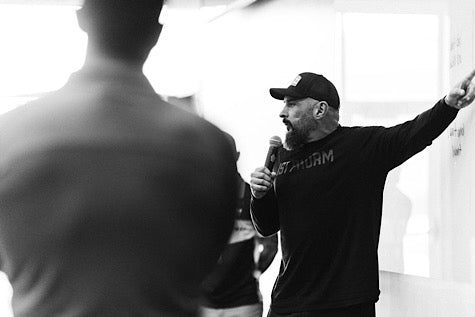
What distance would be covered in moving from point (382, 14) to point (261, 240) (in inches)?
45.7

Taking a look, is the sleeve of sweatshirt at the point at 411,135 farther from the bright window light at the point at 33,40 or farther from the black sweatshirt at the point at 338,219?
the bright window light at the point at 33,40

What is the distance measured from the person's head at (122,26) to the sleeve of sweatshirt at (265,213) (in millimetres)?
2303

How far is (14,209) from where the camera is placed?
1.18 meters

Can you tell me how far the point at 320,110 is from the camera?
3547 mm

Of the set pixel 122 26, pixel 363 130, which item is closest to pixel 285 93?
pixel 363 130

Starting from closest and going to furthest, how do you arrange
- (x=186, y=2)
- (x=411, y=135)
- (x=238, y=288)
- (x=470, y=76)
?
(x=470, y=76) < (x=411, y=135) < (x=238, y=288) < (x=186, y=2)

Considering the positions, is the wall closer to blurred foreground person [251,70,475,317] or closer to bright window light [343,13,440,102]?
bright window light [343,13,440,102]

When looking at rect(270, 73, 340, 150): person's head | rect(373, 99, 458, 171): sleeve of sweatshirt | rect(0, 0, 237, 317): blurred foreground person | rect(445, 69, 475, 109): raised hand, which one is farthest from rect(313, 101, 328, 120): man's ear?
rect(0, 0, 237, 317): blurred foreground person

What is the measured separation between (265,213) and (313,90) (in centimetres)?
51

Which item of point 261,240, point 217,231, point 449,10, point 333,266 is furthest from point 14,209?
point 261,240

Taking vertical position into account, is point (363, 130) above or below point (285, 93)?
below

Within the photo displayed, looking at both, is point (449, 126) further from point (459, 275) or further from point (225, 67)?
point (225, 67)

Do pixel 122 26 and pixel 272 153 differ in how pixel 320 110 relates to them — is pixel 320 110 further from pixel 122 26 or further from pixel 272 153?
pixel 122 26

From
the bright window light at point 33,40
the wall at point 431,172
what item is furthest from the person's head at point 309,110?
the bright window light at point 33,40
